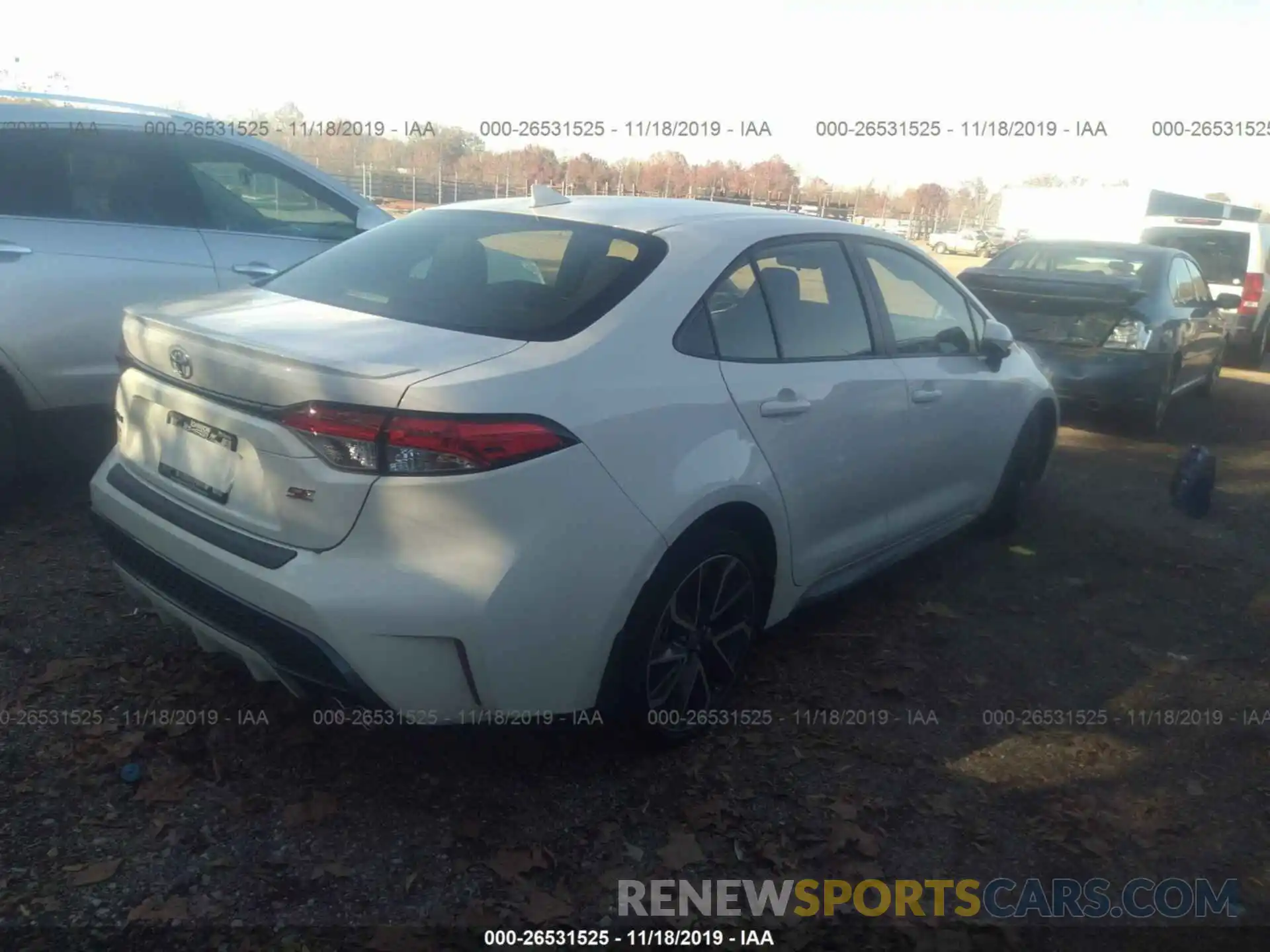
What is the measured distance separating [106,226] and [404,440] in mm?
3154

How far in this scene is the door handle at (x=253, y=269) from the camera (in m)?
5.03

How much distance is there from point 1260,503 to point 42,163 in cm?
717

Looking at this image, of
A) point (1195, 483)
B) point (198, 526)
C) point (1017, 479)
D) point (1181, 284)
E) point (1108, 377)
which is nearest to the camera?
point (198, 526)

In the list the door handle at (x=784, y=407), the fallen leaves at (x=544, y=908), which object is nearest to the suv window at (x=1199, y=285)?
the door handle at (x=784, y=407)

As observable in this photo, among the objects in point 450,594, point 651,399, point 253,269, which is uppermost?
point 253,269

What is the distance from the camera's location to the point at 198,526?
2742 mm

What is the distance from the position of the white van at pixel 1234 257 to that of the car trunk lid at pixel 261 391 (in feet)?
38.9

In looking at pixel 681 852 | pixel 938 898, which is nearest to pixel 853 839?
pixel 938 898

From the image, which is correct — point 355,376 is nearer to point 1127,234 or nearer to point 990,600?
point 990,600

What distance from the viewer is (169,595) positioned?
2857 millimetres

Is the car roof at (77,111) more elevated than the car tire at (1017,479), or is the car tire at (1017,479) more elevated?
the car roof at (77,111)

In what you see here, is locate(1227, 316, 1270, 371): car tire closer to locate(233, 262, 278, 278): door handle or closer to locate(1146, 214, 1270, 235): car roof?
locate(1146, 214, 1270, 235): car roof

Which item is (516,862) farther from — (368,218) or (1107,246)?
(1107,246)

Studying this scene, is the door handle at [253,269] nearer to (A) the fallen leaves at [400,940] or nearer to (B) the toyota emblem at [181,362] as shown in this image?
(B) the toyota emblem at [181,362]
